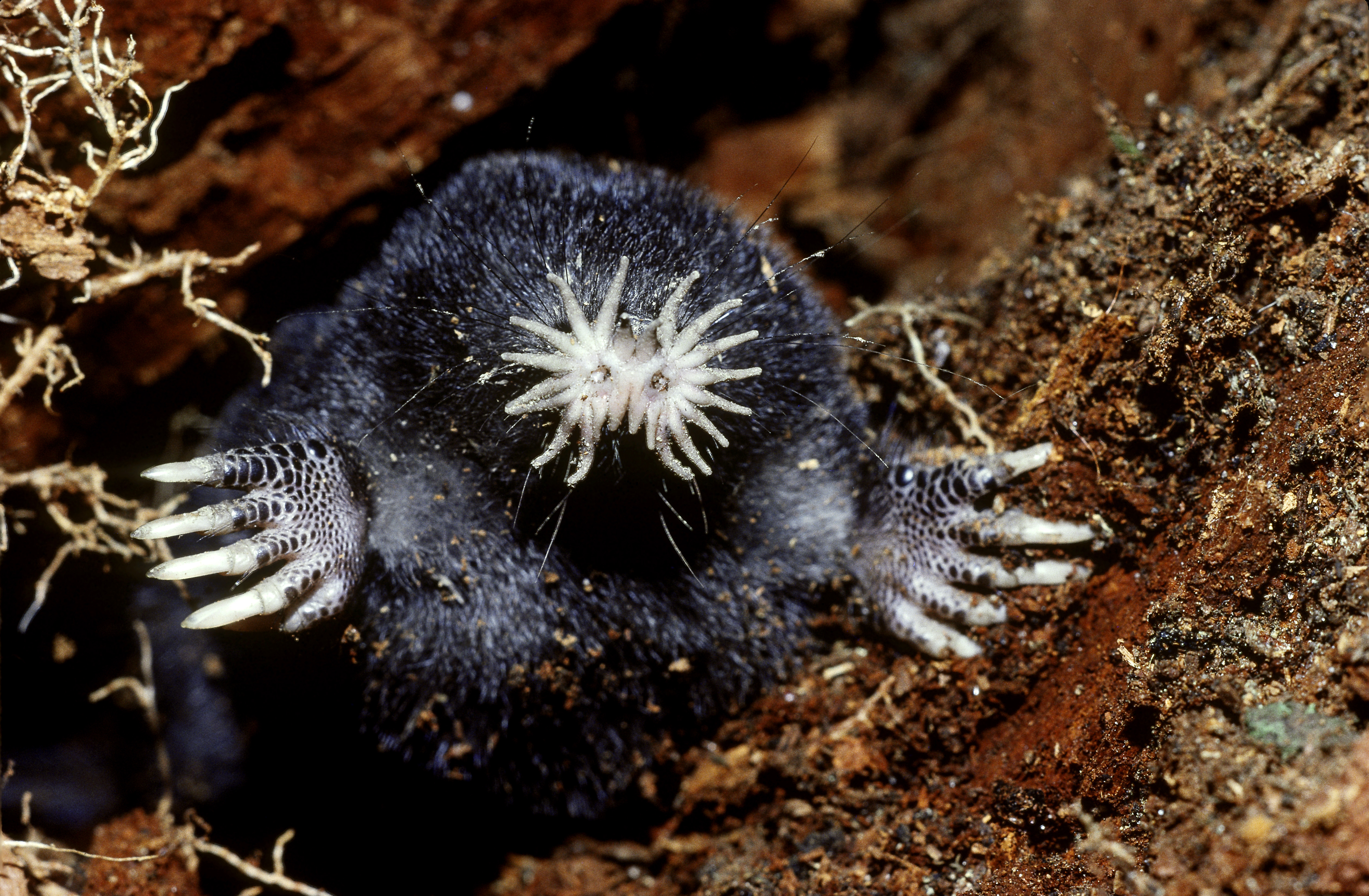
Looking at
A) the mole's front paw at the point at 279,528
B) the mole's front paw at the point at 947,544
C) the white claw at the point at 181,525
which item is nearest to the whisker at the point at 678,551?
the mole's front paw at the point at 947,544

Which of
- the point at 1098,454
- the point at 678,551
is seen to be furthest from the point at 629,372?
the point at 1098,454

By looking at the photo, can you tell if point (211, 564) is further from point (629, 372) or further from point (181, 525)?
point (629, 372)

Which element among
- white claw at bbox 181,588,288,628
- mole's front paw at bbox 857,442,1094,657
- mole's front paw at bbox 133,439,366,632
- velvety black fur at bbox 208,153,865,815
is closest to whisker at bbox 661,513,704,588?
velvety black fur at bbox 208,153,865,815

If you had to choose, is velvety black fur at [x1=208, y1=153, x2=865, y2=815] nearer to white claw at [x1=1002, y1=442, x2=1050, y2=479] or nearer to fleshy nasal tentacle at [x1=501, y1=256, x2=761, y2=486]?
fleshy nasal tentacle at [x1=501, y1=256, x2=761, y2=486]

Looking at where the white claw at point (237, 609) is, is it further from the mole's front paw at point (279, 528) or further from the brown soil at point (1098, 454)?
the brown soil at point (1098, 454)

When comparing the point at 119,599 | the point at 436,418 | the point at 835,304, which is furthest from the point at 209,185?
the point at 835,304

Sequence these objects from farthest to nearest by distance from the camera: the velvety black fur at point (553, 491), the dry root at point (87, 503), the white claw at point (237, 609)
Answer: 1. the dry root at point (87, 503)
2. the velvety black fur at point (553, 491)
3. the white claw at point (237, 609)

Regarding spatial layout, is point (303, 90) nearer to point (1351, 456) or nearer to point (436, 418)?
point (436, 418)
